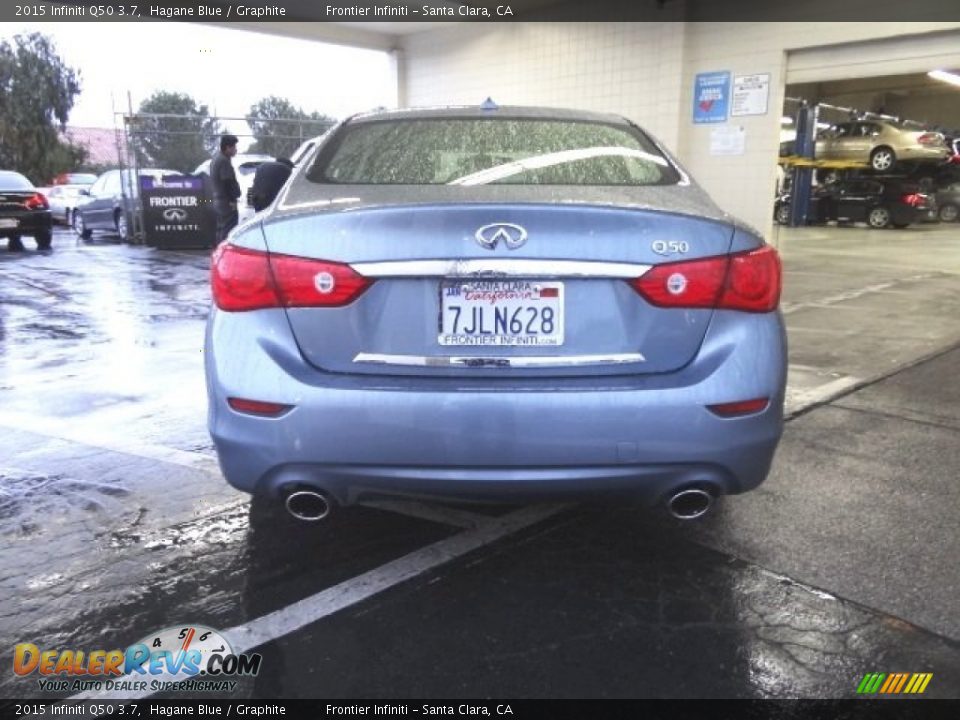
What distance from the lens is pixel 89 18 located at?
15820 mm

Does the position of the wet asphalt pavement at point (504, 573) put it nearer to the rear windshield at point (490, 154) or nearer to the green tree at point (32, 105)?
the rear windshield at point (490, 154)

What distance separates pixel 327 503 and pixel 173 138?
1430 centimetres

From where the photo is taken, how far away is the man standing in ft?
36.8

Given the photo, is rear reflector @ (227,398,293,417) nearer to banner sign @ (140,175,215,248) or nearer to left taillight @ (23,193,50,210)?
banner sign @ (140,175,215,248)

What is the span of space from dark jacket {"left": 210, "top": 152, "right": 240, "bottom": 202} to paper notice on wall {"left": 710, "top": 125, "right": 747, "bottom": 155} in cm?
770

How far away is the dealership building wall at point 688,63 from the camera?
1159 centimetres

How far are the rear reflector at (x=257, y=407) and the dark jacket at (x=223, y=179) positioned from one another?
Answer: 981 cm

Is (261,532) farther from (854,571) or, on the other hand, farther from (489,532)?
(854,571)

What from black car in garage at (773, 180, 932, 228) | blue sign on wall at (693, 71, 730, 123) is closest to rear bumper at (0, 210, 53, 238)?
blue sign on wall at (693, 71, 730, 123)

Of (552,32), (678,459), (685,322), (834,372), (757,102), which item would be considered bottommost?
(834,372)

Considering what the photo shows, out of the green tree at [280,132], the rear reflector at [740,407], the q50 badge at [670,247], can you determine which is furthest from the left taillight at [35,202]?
the rear reflector at [740,407]

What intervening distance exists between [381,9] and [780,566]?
15.5 metres

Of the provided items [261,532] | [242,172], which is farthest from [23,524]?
[242,172]

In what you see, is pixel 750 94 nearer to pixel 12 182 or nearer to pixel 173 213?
pixel 173 213
